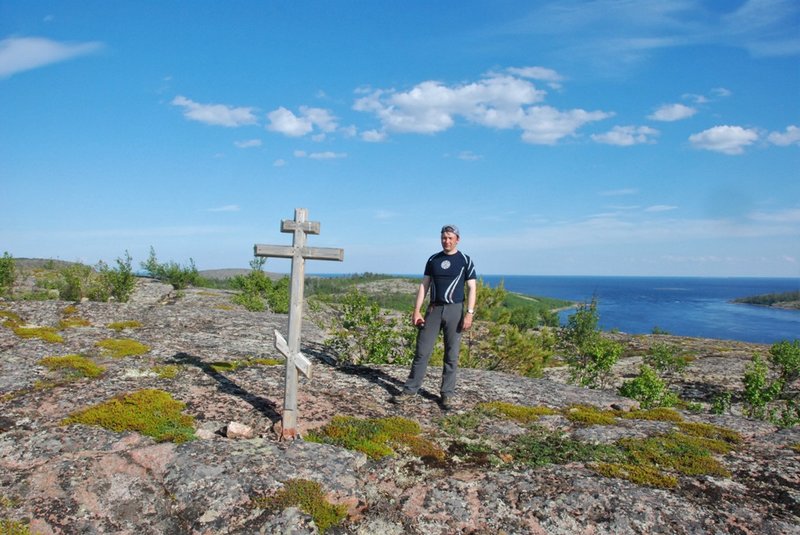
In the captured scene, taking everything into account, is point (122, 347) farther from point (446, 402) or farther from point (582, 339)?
point (582, 339)

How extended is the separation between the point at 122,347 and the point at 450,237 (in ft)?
28.6

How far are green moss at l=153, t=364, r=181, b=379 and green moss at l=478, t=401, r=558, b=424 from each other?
635cm

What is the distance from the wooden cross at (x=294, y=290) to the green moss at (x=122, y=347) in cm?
611

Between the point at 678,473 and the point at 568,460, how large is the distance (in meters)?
1.44

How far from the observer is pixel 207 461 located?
6.34 m

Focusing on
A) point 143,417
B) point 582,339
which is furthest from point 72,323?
point 582,339

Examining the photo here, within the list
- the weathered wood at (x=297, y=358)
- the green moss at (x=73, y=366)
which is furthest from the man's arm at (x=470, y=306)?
the green moss at (x=73, y=366)

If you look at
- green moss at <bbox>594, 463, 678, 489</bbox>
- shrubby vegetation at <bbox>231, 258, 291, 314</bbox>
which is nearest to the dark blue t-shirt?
green moss at <bbox>594, 463, 678, 489</bbox>

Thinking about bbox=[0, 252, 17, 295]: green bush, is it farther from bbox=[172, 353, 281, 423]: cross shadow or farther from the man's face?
the man's face

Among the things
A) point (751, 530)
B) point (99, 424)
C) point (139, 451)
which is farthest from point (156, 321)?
point (751, 530)

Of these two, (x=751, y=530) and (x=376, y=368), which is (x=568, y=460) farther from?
(x=376, y=368)

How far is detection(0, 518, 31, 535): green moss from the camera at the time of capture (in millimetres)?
4887

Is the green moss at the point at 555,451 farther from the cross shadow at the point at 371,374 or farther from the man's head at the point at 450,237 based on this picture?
the man's head at the point at 450,237

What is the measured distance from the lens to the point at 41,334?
12.8m
